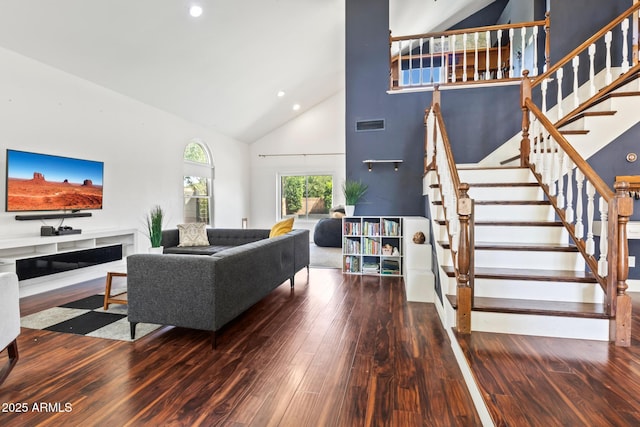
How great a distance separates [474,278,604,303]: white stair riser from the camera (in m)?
2.32

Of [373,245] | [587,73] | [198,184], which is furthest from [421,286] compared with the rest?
[198,184]

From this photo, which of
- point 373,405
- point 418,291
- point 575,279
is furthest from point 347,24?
point 373,405

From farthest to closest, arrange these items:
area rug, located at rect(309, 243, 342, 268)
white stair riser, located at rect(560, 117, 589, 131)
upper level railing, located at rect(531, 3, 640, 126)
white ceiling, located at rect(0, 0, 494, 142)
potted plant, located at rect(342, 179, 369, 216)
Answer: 1. area rug, located at rect(309, 243, 342, 268)
2. potted plant, located at rect(342, 179, 369, 216)
3. white ceiling, located at rect(0, 0, 494, 142)
4. upper level railing, located at rect(531, 3, 640, 126)
5. white stair riser, located at rect(560, 117, 589, 131)

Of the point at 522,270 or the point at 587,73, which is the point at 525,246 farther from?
the point at 587,73

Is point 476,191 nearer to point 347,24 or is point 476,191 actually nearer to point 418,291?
point 418,291

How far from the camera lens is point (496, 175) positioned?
140 inches

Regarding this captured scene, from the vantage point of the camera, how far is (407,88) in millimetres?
Result: 4930

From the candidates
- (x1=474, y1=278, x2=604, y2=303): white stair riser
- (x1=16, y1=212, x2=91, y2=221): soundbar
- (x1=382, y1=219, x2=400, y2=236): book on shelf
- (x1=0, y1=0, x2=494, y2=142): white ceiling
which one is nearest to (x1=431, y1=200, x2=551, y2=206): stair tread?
(x1=474, y1=278, x2=604, y2=303): white stair riser

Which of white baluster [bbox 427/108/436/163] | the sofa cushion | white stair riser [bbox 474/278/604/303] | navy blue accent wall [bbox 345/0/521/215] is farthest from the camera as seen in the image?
navy blue accent wall [bbox 345/0/521/215]

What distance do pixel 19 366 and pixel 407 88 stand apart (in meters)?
5.28

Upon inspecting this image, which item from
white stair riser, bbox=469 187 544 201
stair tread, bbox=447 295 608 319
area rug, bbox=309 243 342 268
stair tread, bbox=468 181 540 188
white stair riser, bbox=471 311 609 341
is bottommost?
area rug, bbox=309 243 342 268

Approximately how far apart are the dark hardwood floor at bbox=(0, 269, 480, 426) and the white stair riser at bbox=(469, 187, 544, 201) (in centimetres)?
137

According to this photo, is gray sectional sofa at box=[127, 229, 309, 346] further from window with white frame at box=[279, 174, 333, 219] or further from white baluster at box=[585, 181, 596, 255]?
window with white frame at box=[279, 174, 333, 219]

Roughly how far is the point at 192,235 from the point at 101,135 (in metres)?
1.96
